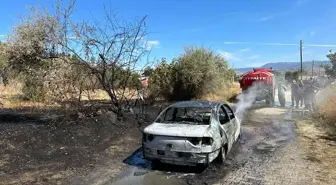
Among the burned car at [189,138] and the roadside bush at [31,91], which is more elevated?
the roadside bush at [31,91]

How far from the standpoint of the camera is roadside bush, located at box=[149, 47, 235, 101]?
933 inches

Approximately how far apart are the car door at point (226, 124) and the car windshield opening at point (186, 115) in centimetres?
40

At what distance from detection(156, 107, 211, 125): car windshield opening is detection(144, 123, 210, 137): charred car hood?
1.22 feet

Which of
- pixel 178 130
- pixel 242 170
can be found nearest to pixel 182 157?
pixel 178 130

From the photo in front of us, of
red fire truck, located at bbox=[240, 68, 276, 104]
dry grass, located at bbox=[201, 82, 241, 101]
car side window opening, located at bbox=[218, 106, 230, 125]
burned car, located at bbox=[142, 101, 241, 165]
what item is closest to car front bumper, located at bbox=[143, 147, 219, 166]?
burned car, located at bbox=[142, 101, 241, 165]

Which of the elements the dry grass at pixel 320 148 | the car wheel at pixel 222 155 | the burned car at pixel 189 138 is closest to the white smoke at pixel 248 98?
the dry grass at pixel 320 148

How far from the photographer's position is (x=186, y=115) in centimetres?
883

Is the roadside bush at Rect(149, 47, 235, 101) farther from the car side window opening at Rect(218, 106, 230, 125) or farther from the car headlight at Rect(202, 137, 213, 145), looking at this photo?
the car headlight at Rect(202, 137, 213, 145)

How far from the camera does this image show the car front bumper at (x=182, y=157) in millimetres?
7164

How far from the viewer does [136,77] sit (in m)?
15.6

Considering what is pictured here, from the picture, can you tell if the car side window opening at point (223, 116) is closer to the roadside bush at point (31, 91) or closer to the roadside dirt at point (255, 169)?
the roadside dirt at point (255, 169)

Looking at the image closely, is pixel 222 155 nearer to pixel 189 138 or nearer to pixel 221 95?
pixel 189 138

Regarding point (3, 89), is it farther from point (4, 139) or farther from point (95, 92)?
point (4, 139)

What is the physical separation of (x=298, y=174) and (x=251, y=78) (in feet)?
49.6
